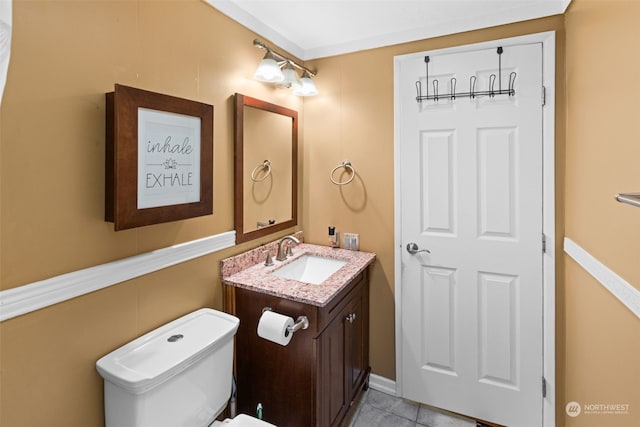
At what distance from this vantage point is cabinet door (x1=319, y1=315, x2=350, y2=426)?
154cm

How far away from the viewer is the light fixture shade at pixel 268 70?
177 cm

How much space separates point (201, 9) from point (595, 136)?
1829mm

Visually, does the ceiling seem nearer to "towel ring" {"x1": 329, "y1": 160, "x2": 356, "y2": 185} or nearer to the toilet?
"towel ring" {"x1": 329, "y1": 160, "x2": 356, "y2": 185}

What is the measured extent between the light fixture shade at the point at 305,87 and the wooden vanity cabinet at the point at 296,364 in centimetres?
132

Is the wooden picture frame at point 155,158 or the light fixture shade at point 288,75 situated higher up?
the light fixture shade at point 288,75

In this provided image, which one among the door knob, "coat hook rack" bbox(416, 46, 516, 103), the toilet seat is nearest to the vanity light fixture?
"coat hook rack" bbox(416, 46, 516, 103)

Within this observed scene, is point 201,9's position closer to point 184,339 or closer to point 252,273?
point 252,273

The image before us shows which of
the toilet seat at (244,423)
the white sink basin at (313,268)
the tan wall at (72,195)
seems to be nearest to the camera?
the tan wall at (72,195)

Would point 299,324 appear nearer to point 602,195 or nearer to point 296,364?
point 296,364

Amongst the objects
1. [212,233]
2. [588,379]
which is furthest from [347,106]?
[588,379]

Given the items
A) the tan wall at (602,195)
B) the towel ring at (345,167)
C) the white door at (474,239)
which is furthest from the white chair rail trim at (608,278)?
the towel ring at (345,167)

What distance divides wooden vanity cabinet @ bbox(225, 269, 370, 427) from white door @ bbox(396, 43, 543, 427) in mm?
595

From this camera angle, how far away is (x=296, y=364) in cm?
152

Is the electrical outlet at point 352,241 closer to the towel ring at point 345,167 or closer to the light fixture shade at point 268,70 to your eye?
the towel ring at point 345,167
